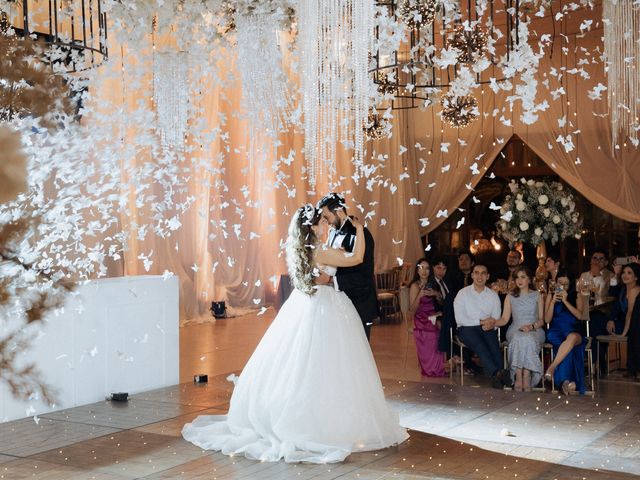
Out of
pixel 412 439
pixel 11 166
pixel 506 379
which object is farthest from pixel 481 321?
pixel 11 166

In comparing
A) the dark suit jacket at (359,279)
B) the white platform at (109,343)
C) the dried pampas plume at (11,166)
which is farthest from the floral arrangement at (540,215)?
the dried pampas plume at (11,166)

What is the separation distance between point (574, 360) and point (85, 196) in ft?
17.5

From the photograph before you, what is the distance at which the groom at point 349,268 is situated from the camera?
5742mm

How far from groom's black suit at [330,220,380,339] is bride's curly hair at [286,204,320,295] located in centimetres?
69

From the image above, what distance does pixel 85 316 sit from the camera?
6305 mm

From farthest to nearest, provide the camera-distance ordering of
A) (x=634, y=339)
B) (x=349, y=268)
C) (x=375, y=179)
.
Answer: (x=375, y=179) → (x=634, y=339) → (x=349, y=268)

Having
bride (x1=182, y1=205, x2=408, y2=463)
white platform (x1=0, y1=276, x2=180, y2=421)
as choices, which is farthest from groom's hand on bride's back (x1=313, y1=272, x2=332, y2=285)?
white platform (x1=0, y1=276, x2=180, y2=421)

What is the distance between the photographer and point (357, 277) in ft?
20.1

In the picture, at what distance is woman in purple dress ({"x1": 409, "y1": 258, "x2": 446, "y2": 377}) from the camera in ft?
24.0

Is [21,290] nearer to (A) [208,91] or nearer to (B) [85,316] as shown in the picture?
(B) [85,316]

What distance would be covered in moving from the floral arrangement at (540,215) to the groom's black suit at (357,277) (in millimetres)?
2071

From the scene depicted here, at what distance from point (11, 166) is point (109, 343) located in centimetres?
592

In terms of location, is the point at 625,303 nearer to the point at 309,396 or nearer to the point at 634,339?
the point at 634,339

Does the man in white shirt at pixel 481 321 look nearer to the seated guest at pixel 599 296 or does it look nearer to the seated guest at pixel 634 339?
the seated guest at pixel 599 296
